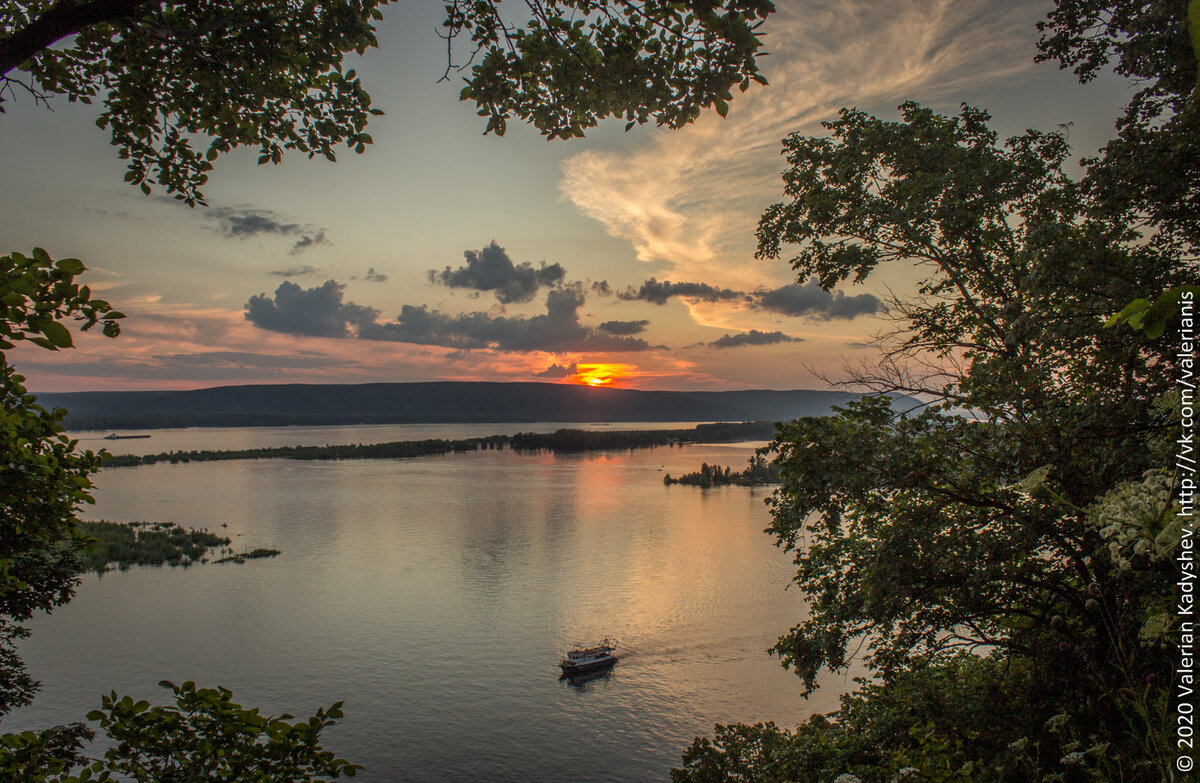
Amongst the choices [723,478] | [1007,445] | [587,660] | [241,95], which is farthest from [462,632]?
[723,478]

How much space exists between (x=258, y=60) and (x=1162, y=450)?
6.87m

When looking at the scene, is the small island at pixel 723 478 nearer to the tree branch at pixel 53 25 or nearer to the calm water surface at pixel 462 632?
the calm water surface at pixel 462 632

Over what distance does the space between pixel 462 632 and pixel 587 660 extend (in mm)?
8073

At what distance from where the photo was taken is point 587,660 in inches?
1113

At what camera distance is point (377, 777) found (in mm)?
21469

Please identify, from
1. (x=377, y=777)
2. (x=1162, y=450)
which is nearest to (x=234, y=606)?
(x=377, y=777)

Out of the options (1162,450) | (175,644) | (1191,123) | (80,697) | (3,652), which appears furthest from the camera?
(175,644)

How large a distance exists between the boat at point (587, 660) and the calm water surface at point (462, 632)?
0.71 meters

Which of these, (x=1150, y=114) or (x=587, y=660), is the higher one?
(x=1150, y=114)

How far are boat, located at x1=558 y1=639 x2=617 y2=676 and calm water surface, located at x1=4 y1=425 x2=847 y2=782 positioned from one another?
2.33 feet

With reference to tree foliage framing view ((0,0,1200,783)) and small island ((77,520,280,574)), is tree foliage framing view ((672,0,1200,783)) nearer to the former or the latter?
tree foliage framing view ((0,0,1200,783))

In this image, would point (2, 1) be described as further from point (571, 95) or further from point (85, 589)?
point (85, 589)

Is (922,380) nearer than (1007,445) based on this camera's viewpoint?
No

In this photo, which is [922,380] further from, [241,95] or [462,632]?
[462,632]
